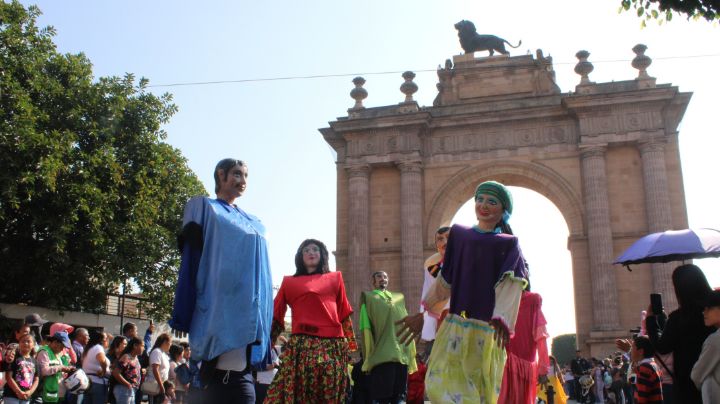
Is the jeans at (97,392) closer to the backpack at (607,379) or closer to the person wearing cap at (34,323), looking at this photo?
the person wearing cap at (34,323)

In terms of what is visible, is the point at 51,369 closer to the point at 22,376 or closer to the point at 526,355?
the point at 22,376

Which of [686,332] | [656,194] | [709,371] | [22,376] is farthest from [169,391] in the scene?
[656,194]

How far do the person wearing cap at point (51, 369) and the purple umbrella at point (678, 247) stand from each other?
7.65m

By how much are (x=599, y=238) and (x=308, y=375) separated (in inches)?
768

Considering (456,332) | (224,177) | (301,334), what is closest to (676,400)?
(456,332)

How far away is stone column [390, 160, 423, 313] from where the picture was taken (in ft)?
79.2

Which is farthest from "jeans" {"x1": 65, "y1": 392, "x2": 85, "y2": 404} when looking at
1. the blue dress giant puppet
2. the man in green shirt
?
the blue dress giant puppet

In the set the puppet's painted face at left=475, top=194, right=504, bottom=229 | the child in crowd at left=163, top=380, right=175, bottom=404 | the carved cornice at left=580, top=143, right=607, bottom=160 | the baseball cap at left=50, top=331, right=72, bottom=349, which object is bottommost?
the child in crowd at left=163, top=380, right=175, bottom=404

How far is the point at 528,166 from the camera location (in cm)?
2459

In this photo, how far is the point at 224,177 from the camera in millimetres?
4574

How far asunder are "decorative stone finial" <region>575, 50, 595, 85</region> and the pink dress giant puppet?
2055 centimetres

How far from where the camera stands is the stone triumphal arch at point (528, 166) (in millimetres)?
23094

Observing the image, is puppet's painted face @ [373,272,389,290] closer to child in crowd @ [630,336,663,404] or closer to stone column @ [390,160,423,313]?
child in crowd @ [630,336,663,404]

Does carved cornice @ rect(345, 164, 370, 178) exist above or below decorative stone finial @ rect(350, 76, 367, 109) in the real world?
below
